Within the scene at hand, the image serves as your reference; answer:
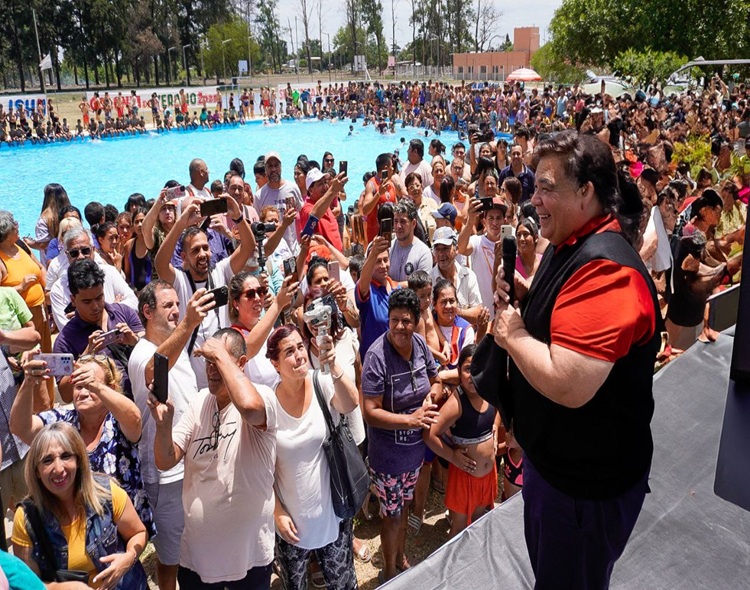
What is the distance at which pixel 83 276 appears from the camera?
3.84 m

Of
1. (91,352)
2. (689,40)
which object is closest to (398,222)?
(91,352)

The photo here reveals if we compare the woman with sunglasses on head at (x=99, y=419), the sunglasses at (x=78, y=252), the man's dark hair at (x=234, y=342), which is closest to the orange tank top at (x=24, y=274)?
the sunglasses at (x=78, y=252)

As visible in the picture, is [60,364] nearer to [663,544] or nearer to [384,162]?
[663,544]

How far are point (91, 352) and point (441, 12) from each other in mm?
83068

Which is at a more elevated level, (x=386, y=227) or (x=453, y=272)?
(x=386, y=227)

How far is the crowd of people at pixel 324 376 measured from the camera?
5.91 feet

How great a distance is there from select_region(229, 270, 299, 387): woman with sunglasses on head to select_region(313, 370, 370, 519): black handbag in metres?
0.42

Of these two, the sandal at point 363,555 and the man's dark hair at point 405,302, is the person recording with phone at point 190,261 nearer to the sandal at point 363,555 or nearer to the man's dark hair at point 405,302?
the man's dark hair at point 405,302

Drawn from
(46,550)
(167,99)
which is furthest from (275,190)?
(167,99)

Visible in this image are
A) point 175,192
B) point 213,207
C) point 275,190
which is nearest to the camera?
point 213,207

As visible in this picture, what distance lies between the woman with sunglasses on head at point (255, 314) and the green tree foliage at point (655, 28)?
27263 millimetres

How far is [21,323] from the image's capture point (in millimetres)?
4340

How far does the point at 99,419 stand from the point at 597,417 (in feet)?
7.65

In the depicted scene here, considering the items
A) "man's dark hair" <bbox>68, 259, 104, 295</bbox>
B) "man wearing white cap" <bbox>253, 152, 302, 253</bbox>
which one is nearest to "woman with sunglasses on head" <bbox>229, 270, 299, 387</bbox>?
"man's dark hair" <bbox>68, 259, 104, 295</bbox>
